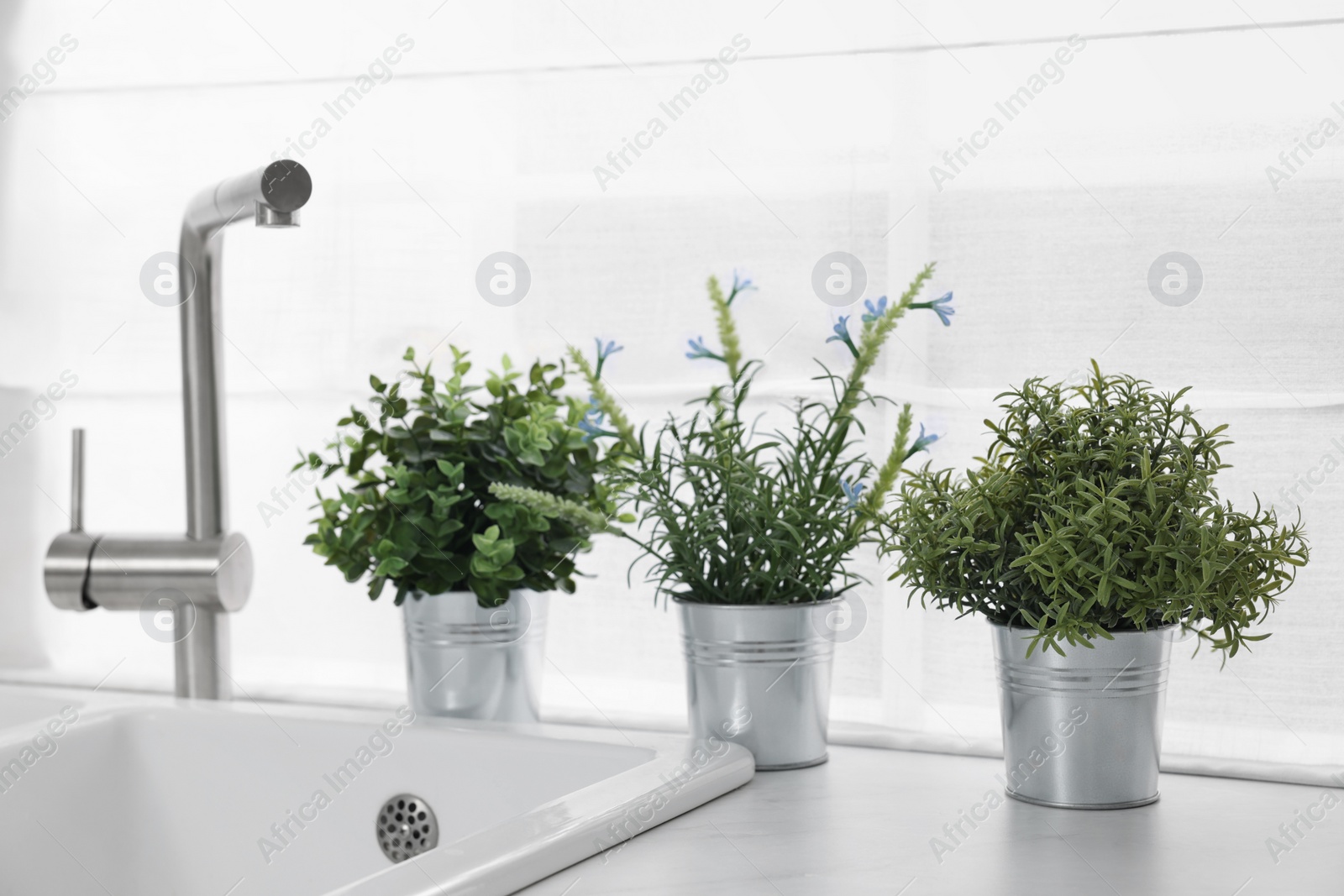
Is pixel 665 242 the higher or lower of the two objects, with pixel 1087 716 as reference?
higher

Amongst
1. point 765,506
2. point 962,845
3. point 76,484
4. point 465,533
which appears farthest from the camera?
point 76,484

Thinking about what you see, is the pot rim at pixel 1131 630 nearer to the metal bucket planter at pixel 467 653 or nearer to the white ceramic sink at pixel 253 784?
the white ceramic sink at pixel 253 784

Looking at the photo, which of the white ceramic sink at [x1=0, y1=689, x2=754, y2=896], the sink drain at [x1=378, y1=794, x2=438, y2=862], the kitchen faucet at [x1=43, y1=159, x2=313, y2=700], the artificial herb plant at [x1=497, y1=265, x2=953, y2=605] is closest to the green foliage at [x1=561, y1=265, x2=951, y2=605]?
the artificial herb plant at [x1=497, y1=265, x2=953, y2=605]

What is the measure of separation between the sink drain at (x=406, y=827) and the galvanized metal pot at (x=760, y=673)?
0.21 metres

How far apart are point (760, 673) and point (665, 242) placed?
1.47 feet

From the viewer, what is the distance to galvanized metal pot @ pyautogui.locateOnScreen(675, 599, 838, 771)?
37.6 inches

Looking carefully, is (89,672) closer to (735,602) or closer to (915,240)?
(735,602)

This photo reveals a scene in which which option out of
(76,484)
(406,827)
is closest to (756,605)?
(406,827)

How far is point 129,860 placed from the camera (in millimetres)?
1072

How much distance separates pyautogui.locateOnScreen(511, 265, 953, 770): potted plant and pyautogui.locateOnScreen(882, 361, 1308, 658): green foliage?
0.28ft

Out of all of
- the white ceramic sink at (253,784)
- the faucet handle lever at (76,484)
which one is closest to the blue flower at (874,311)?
the white ceramic sink at (253,784)

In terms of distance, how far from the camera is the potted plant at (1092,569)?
81cm

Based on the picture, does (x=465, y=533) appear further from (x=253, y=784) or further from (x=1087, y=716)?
(x=1087, y=716)

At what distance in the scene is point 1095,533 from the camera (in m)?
0.81
